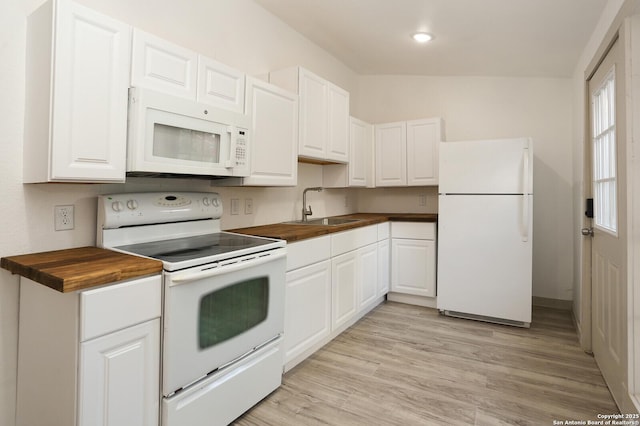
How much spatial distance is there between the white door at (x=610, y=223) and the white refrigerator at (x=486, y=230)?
0.56 metres

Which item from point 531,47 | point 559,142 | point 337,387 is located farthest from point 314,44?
point 337,387

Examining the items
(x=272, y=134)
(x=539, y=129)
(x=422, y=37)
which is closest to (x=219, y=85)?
(x=272, y=134)

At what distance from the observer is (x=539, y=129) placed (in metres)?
3.71

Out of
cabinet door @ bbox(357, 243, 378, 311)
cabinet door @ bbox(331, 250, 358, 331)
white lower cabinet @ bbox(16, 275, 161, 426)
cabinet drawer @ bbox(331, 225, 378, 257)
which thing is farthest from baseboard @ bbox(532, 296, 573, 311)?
white lower cabinet @ bbox(16, 275, 161, 426)

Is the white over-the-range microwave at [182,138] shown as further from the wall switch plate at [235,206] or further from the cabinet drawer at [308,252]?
the cabinet drawer at [308,252]

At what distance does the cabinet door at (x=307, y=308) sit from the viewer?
7.30 ft

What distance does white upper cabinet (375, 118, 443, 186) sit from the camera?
12.5 feet

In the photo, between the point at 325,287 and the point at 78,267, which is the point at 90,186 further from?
the point at 325,287

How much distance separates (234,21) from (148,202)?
150cm

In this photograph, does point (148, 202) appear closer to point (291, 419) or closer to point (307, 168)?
point (291, 419)

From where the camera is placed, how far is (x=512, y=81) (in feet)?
12.5

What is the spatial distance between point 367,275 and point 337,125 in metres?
1.43

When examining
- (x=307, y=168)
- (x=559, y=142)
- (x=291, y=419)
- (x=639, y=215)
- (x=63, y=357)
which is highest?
(x=559, y=142)

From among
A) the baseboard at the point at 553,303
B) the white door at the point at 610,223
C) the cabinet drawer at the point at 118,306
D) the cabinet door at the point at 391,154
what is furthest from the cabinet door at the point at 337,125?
the baseboard at the point at 553,303
